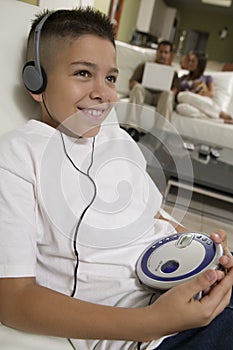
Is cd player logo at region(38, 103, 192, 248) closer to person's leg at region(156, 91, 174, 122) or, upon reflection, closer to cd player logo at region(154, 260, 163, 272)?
cd player logo at region(154, 260, 163, 272)

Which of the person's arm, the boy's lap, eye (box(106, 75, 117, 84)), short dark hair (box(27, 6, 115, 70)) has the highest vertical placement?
short dark hair (box(27, 6, 115, 70))

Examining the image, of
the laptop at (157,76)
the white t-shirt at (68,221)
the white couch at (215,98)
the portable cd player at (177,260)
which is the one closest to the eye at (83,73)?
the white t-shirt at (68,221)

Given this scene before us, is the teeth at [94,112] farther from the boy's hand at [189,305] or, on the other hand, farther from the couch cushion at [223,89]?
the couch cushion at [223,89]

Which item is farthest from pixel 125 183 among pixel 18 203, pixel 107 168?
pixel 18 203

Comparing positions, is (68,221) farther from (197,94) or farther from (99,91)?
(197,94)

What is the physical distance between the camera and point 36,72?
73cm

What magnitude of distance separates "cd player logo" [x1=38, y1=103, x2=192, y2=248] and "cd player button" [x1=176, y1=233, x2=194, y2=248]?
0.09m

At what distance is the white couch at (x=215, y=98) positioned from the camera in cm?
313

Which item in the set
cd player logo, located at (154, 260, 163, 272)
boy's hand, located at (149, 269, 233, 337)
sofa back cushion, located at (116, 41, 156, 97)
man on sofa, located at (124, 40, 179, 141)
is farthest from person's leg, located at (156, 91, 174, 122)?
boy's hand, located at (149, 269, 233, 337)

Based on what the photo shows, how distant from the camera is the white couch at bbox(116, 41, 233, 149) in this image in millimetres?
3131

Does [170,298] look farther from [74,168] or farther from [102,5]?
[102,5]

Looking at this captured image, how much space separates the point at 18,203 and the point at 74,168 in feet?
0.54

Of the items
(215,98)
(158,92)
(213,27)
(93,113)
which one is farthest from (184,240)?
(213,27)

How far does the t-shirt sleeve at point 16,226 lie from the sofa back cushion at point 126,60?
3.09 meters
